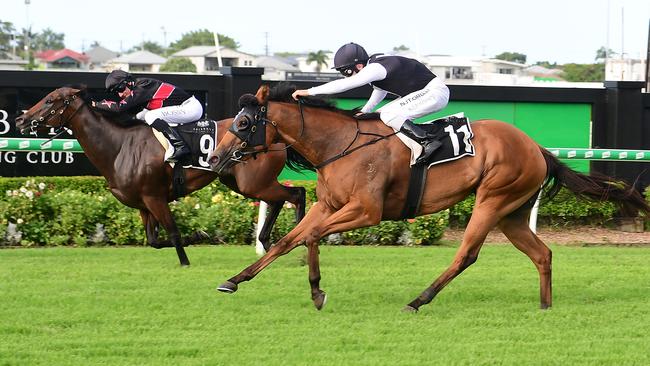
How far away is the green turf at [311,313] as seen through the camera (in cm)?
555

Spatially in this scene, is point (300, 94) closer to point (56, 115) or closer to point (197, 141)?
point (197, 141)

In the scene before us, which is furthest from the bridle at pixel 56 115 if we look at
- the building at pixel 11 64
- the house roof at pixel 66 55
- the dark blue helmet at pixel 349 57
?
the house roof at pixel 66 55

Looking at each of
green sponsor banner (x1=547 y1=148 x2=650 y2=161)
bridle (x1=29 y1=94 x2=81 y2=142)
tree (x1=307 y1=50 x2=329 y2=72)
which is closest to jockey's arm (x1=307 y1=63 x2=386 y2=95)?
bridle (x1=29 y1=94 x2=81 y2=142)

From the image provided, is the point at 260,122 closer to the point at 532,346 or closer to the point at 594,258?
the point at 532,346

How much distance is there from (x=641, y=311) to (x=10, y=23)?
9752 centimetres

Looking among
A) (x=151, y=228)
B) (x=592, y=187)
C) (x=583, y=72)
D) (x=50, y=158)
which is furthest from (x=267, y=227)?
(x=583, y=72)

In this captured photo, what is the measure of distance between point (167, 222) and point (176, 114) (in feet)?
3.40

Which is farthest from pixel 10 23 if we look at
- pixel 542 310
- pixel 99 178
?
pixel 542 310

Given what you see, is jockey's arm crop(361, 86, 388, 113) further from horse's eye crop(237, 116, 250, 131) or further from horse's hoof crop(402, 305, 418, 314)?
horse's hoof crop(402, 305, 418, 314)

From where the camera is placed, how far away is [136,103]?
9.41 meters

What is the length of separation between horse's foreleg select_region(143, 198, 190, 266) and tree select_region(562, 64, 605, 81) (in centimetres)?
7267

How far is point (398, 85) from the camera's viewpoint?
23.6 feet

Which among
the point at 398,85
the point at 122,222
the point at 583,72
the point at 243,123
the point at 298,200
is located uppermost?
the point at 398,85

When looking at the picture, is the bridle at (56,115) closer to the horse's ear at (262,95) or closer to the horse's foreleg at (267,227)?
the horse's foreleg at (267,227)
